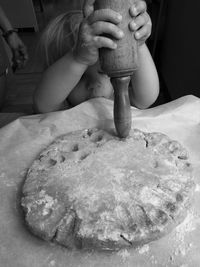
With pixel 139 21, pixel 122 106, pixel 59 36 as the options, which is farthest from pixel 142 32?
pixel 59 36

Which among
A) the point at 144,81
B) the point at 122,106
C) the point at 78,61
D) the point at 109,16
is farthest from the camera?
the point at 144,81

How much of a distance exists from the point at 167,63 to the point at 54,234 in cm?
184

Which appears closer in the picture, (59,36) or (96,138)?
(96,138)

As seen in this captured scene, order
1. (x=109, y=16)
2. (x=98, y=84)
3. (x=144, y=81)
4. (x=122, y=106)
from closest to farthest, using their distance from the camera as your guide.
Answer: (x=109, y=16) → (x=122, y=106) → (x=144, y=81) → (x=98, y=84)

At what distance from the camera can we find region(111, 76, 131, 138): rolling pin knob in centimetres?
61

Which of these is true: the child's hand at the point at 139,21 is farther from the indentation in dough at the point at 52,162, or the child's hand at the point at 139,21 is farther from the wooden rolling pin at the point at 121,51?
the indentation in dough at the point at 52,162

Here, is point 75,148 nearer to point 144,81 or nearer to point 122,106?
point 122,106

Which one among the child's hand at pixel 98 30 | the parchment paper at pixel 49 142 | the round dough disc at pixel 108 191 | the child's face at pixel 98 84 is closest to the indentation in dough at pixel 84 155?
the round dough disc at pixel 108 191

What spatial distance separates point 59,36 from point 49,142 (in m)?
0.40

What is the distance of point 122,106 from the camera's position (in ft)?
2.17

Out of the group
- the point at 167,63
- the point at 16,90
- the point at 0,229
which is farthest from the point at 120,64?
the point at 16,90

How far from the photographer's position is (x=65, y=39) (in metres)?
0.97

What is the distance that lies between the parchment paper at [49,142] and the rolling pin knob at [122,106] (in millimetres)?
110

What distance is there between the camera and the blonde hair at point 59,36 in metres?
0.97
